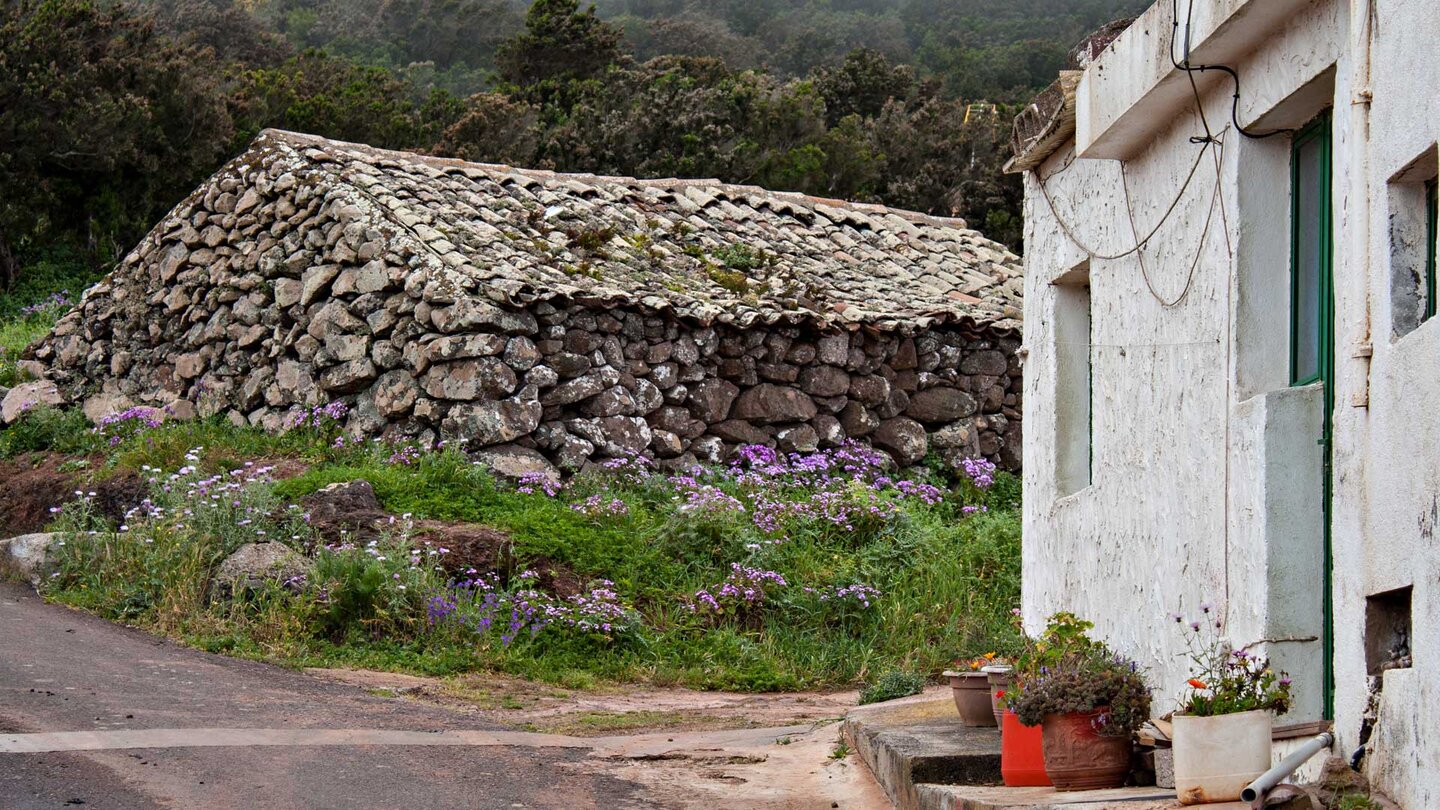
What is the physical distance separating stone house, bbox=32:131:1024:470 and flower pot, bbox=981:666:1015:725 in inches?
221

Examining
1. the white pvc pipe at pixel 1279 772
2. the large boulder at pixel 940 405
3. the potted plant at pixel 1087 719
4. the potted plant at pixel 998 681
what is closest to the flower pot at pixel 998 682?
the potted plant at pixel 998 681

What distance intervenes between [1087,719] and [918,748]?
137cm

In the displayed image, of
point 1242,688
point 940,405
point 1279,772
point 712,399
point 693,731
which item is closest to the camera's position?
point 1279,772

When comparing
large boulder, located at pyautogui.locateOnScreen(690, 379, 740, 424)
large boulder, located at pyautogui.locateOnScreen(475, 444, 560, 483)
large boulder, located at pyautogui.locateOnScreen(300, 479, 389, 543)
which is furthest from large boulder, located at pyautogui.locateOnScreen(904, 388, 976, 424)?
large boulder, located at pyautogui.locateOnScreen(300, 479, 389, 543)

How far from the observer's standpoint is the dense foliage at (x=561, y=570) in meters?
9.73

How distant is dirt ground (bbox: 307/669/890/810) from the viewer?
23.0 ft

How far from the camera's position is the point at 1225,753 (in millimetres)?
4539

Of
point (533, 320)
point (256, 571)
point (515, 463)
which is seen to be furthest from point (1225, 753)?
point (533, 320)

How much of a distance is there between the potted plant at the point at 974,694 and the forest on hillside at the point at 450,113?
1601 cm

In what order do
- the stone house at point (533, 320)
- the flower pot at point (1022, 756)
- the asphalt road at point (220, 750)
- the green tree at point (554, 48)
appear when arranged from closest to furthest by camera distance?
the flower pot at point (1022, 756)
the asphalt road at point (220, 750)
the stone house at point (533, 320)
the green tree at point (554, 48)

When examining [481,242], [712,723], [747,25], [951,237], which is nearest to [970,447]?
[951,237]

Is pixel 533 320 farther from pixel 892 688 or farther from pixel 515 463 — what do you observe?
pixel 892 688

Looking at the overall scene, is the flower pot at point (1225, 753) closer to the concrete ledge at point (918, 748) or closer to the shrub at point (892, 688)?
the concrete ledge at point (918, 748)

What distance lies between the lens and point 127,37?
71.3ft
